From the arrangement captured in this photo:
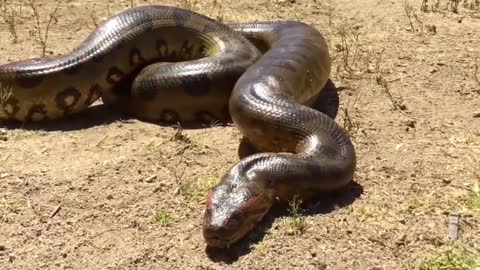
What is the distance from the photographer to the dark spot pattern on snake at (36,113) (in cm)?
781

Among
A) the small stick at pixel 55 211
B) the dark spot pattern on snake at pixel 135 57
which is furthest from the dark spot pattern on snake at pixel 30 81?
the small stick at pixel 55 211

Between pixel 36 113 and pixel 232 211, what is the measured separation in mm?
2953

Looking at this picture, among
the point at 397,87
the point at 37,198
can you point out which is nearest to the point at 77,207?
the point at 37,198

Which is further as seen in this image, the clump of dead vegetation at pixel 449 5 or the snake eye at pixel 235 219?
the clump of dead vegetation at pixel 449 5

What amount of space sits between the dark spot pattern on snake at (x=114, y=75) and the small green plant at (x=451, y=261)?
393 cm

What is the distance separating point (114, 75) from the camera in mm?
8188

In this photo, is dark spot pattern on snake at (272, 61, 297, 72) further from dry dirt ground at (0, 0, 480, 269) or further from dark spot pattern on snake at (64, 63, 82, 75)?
dark spot pattern on snake at (64, 63, 82, 75)

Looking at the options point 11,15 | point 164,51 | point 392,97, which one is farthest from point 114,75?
point 11,15

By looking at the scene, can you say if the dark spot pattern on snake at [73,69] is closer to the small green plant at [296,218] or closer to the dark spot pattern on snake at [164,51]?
the dark spot pattern on snake at [164,51]

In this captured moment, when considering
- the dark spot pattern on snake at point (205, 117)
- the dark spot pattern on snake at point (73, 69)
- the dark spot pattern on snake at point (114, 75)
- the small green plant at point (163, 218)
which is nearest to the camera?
the small green plant at point (163, 218)

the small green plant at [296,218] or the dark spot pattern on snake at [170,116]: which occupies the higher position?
the small green plant at [296,218]

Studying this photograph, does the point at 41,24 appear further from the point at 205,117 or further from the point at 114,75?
the point at 205,117

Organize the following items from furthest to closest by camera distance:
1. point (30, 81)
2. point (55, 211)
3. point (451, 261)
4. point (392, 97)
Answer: point (392, 97)
point (30, 81)
point (55, 211)
point (451, 261)

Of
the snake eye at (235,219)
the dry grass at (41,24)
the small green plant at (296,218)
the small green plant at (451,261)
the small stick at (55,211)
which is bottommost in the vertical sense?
the dry grass at (41,24)
